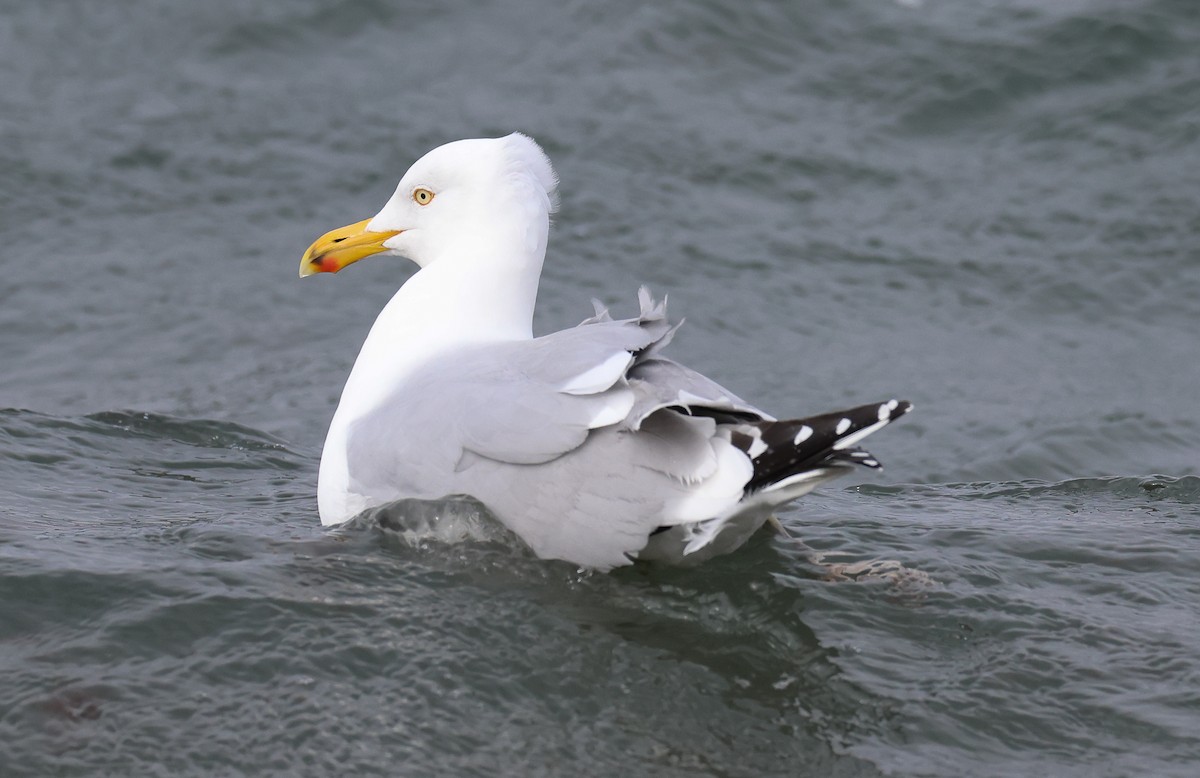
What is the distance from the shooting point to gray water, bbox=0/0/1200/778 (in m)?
3.74

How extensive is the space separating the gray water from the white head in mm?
1068

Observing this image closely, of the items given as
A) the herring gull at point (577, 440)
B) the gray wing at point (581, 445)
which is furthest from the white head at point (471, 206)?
the gray wing at point (581, 445)

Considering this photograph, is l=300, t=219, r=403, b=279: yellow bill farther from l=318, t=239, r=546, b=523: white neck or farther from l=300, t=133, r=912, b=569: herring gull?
l=300, t=133, r=912, b=569: herring gull

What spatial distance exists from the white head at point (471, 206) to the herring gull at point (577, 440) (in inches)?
11.4

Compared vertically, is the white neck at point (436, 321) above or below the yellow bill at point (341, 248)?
below

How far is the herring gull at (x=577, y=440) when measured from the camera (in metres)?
3.92

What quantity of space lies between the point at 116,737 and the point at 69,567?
0.88 m

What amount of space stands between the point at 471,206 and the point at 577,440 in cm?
164

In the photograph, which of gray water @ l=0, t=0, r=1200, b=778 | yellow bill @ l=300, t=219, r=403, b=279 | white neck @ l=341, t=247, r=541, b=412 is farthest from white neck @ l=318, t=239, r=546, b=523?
gray water @ l=0, t=0, r=1200, b=778

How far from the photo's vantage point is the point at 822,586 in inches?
176

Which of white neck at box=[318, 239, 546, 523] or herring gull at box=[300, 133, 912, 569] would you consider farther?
white neck at box=[318, 239, 546, 523]

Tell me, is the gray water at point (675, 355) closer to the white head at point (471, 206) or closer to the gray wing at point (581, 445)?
the gray wing at point (581, 445)

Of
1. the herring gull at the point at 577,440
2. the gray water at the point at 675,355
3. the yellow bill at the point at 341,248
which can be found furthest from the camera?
the yellow bill at the point at 341,248

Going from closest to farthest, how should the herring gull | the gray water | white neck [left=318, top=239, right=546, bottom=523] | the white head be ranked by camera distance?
the gray water
the herring gull
white neck [left=318, top=239, right=546, bottom=523]
the white head
